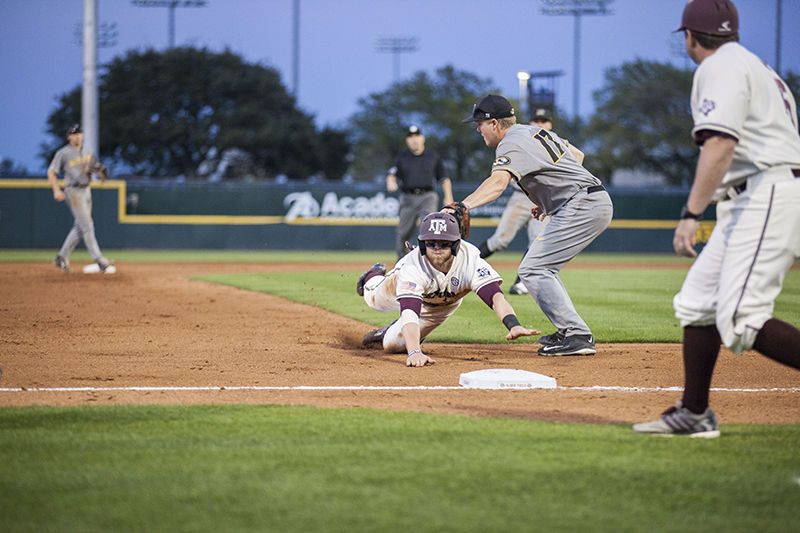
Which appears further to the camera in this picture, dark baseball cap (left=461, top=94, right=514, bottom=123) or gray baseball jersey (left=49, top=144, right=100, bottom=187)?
gray baseball jersey (left=49, top=144, right=100, bottom=187)

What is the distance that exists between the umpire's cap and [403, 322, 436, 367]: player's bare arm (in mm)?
611

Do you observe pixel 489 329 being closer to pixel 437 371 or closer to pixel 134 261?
pixel 437 371

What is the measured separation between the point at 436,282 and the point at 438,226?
1.52ft

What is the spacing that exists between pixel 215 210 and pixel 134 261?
6.16 meters

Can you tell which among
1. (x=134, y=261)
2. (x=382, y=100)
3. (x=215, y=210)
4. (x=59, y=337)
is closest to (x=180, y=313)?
A: (x=59, y=337)

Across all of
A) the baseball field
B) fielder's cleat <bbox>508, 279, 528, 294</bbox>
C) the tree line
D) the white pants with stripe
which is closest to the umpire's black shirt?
fielder's cleat <bbox>508, 279, 528, 294</bbox>

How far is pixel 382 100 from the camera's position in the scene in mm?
69562

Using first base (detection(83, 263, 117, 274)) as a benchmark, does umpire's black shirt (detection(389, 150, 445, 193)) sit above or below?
above

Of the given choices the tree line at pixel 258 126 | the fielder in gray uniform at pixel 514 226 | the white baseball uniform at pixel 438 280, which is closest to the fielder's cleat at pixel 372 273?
the white baseball uniform at pixel 438 280

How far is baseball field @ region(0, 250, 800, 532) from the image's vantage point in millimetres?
2842

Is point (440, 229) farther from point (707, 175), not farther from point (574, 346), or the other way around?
point (707, 175)

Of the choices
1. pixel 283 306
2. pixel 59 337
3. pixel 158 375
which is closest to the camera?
pixel 158 375

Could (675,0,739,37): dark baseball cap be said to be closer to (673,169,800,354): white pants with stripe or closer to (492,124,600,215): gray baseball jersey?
(673,169,800,354): white pants with stripe

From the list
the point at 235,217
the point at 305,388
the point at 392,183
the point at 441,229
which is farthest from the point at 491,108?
the point at 235,217
